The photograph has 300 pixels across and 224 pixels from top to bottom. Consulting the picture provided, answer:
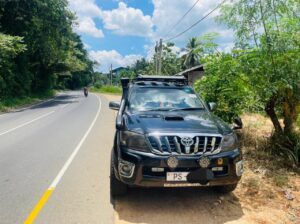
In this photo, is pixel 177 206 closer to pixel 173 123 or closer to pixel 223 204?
pixel 223 204

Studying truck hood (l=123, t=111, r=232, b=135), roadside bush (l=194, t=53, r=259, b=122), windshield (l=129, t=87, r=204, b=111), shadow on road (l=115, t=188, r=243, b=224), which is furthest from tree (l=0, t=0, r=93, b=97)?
shadow on road (l=115, t=188, r=243, b=224)

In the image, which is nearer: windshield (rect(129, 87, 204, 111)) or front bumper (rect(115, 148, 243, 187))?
front bumper (rect(115, 148, 243, 187))

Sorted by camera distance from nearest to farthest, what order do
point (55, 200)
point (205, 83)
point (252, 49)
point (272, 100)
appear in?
point (55, 200) → point (252, 49) → point (272, 100) → point (205, 83)

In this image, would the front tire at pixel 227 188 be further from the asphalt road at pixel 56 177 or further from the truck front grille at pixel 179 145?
the asphalt road at pixel 56 177

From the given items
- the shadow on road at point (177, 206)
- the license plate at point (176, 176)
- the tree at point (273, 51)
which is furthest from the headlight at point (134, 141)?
the tree at point (273, 51)

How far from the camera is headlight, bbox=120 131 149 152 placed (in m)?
4.25

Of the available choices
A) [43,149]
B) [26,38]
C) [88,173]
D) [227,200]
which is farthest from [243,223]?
[26,38]

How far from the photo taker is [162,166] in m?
4.12

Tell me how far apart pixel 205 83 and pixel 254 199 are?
4664mm

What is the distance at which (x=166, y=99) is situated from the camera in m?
5.96

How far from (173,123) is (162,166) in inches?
30.8

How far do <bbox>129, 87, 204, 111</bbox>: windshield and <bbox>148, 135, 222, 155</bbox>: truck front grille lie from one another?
1.38m

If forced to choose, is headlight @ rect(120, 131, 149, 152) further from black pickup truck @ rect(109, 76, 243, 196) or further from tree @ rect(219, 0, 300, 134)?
tree @ rect(219, 0, 300, 134)

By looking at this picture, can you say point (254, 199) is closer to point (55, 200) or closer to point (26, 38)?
point (55, 200)
